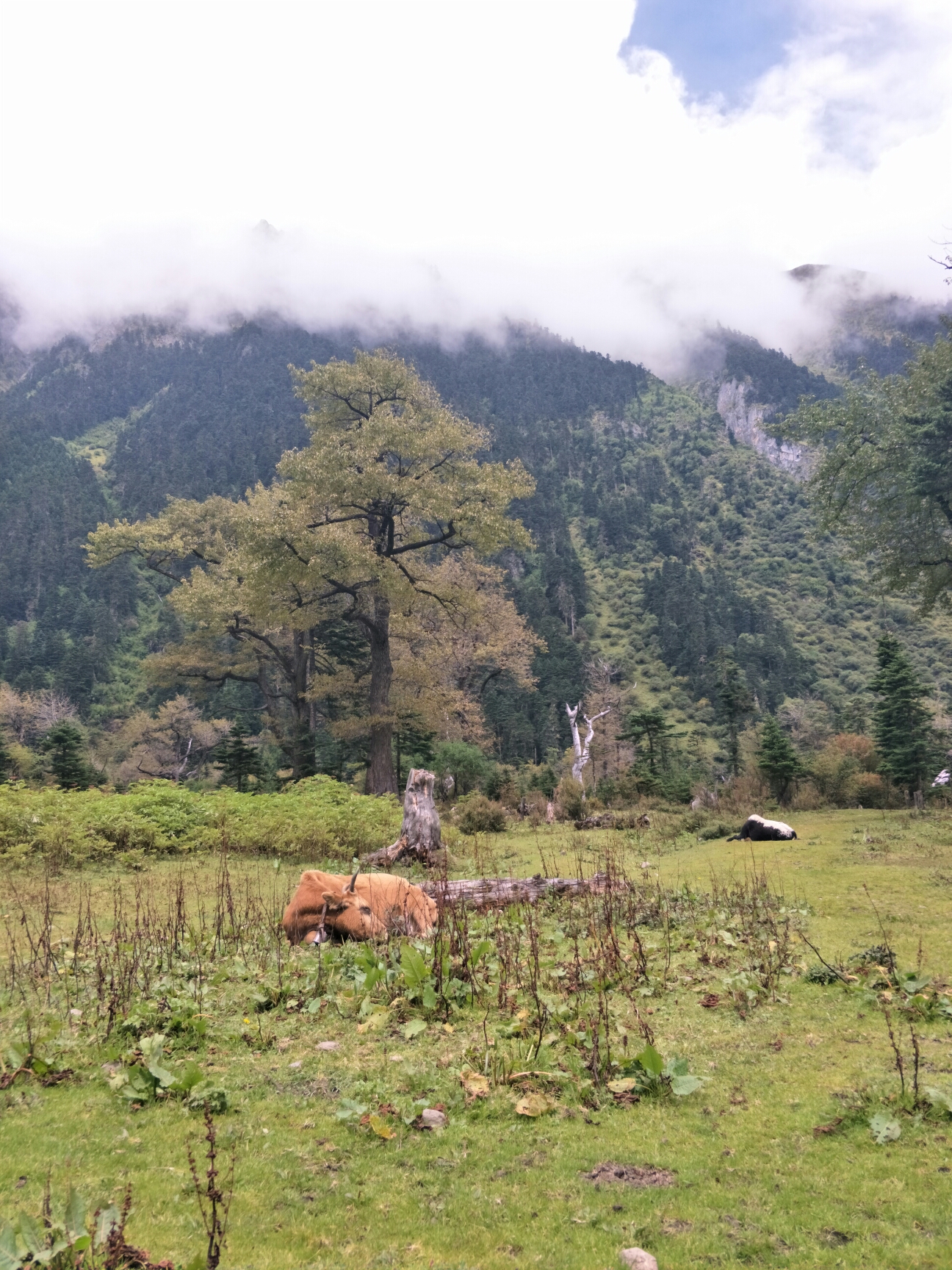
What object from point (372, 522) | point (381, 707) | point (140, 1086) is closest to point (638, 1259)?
point (140, 1086)

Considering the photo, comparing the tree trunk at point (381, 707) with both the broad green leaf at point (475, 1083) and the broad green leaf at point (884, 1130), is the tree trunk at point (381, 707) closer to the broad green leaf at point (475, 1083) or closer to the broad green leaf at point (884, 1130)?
the broad green leaf at point (475, 1083)

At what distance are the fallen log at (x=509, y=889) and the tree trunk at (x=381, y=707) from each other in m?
14.4

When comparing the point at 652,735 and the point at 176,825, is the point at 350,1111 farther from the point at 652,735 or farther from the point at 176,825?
the point at 652,735

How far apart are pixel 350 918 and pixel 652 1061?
4.61 metres

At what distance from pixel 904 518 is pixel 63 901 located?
21689mm

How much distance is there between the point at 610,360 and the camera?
175 metres

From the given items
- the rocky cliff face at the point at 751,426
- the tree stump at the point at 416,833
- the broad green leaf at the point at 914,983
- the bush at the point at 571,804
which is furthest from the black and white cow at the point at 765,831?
the rocky cliff face at the point at 751,426

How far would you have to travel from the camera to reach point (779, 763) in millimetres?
25562

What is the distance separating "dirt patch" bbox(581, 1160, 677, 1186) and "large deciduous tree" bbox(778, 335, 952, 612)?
1845 cm

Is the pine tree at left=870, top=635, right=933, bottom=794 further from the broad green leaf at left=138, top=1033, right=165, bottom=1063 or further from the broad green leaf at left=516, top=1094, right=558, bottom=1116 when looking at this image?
the broad green leaf at left=138, top=1033, right=165, bottom=1063

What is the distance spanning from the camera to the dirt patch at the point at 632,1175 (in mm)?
3616

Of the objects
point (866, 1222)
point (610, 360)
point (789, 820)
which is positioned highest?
point (610, 360)

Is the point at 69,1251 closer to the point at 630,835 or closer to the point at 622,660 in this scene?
the point at 630,835

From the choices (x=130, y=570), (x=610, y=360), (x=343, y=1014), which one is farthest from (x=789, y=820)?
(x=610, y=360)
